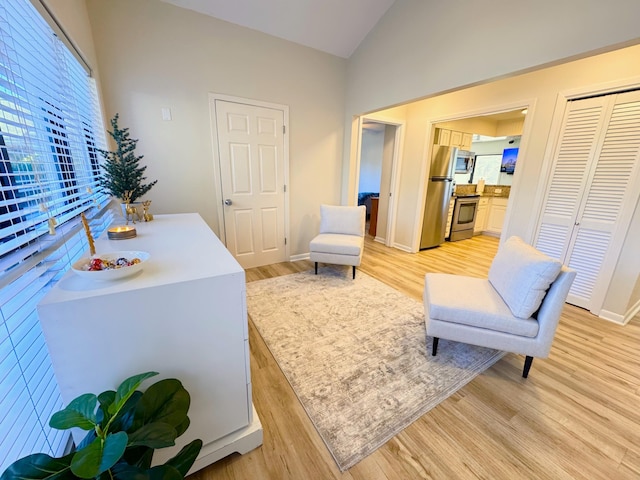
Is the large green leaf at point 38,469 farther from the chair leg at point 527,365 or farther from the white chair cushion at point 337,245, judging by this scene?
the white chair cushion at point 337,245

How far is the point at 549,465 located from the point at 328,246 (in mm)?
2342

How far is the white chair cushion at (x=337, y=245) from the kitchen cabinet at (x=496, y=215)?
3.99m

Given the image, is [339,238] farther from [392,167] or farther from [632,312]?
[632,312]

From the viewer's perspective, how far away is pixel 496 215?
551 centimetres

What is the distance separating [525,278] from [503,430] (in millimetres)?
862

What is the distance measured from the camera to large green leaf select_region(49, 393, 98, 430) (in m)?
0.66

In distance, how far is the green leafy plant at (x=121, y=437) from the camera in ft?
1.90

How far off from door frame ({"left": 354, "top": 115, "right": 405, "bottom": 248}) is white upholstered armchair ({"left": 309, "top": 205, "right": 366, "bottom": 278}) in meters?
0.65

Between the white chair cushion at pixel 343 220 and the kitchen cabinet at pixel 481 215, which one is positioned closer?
the white chair cushion at pixel 343 220

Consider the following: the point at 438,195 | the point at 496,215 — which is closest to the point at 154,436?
the point at 438,195

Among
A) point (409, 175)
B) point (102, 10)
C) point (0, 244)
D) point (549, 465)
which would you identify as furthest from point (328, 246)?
point (102, 10)

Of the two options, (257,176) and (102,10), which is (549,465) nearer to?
(257,176)

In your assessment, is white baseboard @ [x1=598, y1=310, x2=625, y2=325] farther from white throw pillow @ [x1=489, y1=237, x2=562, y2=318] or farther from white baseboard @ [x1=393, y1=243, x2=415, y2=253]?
white baseboard @ [x1=393, y1=243, x2=415, y2=253]

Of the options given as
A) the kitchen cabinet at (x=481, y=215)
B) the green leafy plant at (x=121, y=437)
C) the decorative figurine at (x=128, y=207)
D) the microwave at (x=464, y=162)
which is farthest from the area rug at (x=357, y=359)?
the kitchen cabinet at (x=481, y=215)
